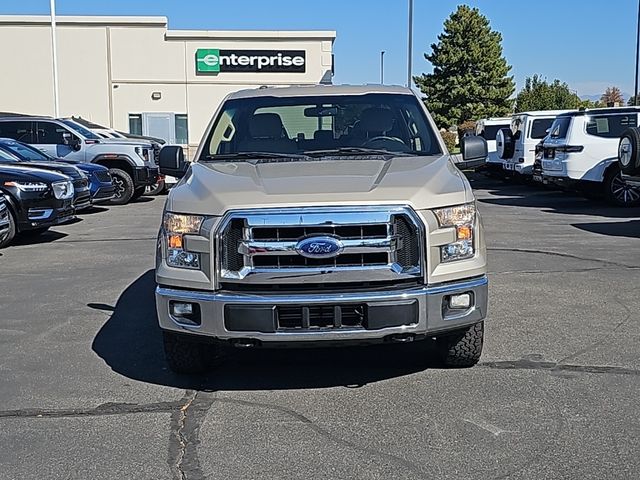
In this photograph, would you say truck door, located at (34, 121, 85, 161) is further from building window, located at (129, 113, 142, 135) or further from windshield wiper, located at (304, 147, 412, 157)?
building window, located at (129, 113, 142, 135)

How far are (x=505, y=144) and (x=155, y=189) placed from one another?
920cm

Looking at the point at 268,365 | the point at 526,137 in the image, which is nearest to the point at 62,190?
the point at 268,365

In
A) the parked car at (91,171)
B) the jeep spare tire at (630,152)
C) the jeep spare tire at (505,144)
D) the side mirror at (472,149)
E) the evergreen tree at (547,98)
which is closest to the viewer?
the side mirror at (472,149)

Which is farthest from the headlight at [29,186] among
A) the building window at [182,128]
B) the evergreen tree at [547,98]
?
the evergreen tree at [547,98]

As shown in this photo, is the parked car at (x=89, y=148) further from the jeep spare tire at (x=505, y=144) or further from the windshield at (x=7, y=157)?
the jeep spare tire at (x=505, y=144)

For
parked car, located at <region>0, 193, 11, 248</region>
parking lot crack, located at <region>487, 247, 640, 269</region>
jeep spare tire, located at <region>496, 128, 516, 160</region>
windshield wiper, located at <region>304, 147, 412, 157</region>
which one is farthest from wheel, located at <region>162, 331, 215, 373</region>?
jeep spare tire, located at <region>496, 128, 516, 160</region>

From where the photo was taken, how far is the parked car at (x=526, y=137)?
20.1m

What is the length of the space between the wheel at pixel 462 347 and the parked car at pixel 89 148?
14.6 metres

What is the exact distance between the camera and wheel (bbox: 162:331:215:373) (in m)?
5.10

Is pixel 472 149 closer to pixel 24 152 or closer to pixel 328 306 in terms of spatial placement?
pixel 328 306

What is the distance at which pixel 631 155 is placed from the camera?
1215 centimetres

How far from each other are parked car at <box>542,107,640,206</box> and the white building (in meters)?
20.2

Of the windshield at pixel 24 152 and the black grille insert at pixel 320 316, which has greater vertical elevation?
the windshield at pixel 24 152

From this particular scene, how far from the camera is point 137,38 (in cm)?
3462
